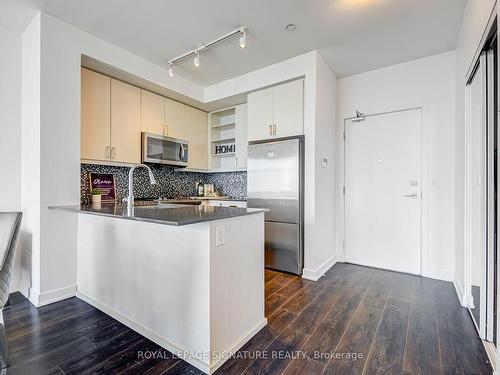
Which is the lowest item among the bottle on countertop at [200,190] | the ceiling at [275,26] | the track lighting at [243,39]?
the bottle on countertop at [200,190]

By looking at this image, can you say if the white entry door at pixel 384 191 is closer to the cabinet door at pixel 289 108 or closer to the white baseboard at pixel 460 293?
the white baseboard at pixel 460 293

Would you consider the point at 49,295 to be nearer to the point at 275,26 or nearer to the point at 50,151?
the point at 50,151

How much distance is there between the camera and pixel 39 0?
215 centimetres

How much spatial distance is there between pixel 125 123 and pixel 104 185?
830mm

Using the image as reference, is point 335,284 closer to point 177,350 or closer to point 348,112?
point 177,350

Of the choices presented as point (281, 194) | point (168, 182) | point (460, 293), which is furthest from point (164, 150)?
point (460, 293)

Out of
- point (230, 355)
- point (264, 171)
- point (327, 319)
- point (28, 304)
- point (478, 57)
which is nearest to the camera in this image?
point (230, 355)

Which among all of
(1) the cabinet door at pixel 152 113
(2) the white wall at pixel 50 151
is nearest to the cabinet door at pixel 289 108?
(1) the cabinet door at pixel 152 113

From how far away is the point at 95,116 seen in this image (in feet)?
9.66

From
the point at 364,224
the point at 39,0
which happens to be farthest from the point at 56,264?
the point at 364,224

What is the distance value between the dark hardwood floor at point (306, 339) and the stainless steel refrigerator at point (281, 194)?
2.16 ft

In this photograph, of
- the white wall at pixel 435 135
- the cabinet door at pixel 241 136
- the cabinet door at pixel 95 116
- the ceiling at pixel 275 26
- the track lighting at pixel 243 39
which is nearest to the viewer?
the ceiling at pixel 275 26

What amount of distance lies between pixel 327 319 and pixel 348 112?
8.93 ft

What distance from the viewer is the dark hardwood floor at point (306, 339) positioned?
152 cm
